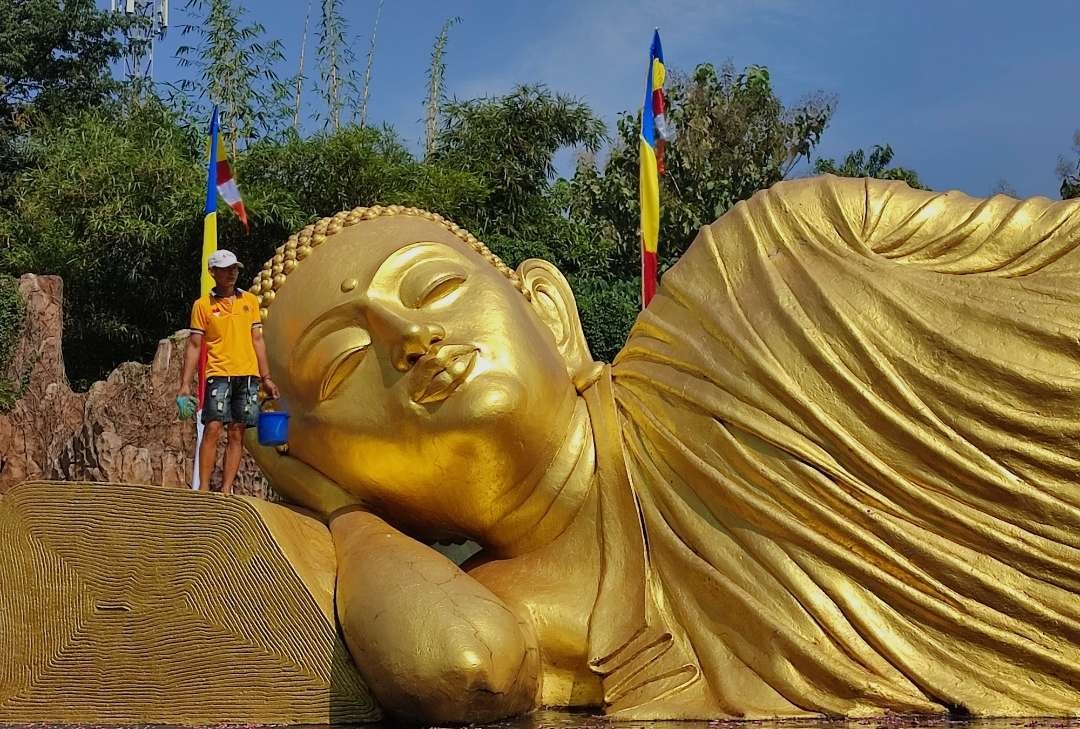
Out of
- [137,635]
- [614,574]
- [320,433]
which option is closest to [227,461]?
[320,433]

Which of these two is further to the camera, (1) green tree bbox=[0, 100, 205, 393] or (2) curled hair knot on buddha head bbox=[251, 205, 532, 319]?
(1) green tree bbox=[0, 100, 205, 393]

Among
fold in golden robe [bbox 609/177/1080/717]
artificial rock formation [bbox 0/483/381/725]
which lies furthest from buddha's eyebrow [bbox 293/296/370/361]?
fold in golden robe [bbox 609/177/1080/717]

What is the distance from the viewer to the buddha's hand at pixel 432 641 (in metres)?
2.49

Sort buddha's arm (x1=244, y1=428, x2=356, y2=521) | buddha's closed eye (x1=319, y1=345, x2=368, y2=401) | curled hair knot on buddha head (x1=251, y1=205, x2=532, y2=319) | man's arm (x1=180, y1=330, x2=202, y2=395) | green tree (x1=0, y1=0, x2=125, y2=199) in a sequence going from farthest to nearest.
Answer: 1. green tree (x1=0, y1=0, x2=125, y2=199)
2. man's arm (x1=180, y1=330, x2=202, y2=395)
3. curled hair knot on buddha head (x1=251, y1=205, x2=532, y2=319)
4. buddha's arm (x1=244, y1=428, x2=356, y2=521)
5. buddha's closed eye (x1=319, y1=345, x2=368, y2=401)

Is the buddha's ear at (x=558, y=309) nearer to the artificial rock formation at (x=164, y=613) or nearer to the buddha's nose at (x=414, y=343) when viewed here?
the buddha's nose at (x=414, y=343)

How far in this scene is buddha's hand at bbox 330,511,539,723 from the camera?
8.17 feet

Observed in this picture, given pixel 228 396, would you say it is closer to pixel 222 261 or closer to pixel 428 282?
pixel 222 261

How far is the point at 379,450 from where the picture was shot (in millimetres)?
3115

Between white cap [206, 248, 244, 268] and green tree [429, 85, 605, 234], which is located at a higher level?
green tree [429, 85, 605, 234]

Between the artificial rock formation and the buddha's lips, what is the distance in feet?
1.65

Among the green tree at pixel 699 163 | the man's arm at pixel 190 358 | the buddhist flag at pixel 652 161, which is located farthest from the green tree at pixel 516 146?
the man's arm at pixel 190 358

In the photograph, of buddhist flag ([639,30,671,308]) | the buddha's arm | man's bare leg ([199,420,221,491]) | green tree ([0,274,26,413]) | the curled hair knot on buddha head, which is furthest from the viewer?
green tree ([0,274,26,413])

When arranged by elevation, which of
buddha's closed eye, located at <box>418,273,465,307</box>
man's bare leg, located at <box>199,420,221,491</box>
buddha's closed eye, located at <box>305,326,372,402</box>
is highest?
buddha's closed eye, located at <box>418,273,465,307</box>

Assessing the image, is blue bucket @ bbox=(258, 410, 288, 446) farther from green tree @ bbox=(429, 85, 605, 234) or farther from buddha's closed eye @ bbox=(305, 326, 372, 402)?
green tree @ bbox=(429, 85, 605, 234)
